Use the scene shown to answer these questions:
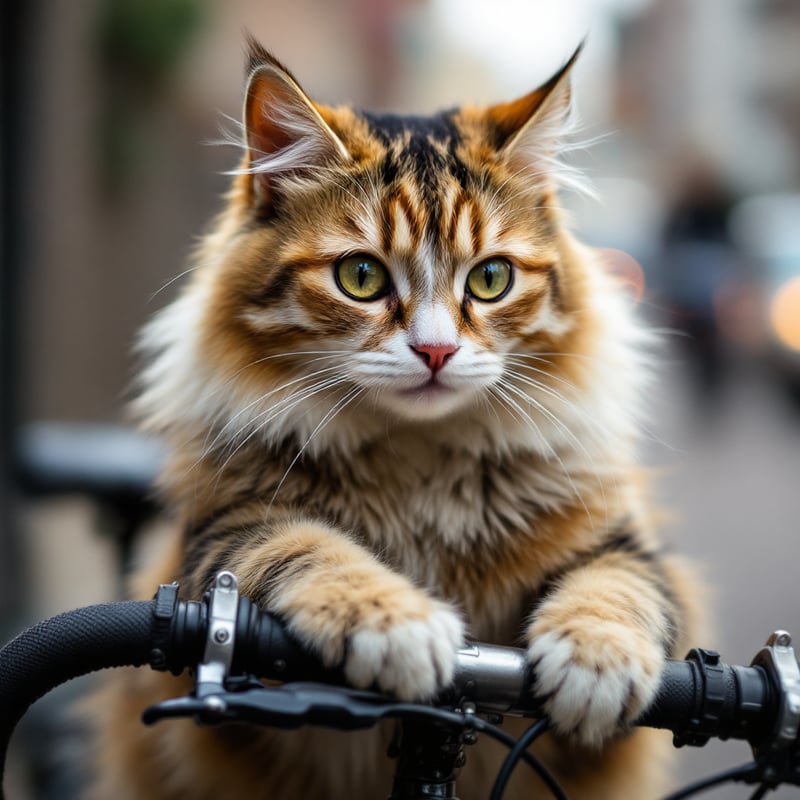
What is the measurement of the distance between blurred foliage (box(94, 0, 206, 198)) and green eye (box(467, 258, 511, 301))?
5971mm

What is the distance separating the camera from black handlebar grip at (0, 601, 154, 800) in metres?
1.04

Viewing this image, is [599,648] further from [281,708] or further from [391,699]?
[281,708]

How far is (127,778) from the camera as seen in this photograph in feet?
6.08

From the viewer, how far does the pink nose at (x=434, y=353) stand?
1.46 metres

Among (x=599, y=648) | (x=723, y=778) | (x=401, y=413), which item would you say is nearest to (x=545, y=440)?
(x=401, y=413)

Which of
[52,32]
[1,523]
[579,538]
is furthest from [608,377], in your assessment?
[52,32]

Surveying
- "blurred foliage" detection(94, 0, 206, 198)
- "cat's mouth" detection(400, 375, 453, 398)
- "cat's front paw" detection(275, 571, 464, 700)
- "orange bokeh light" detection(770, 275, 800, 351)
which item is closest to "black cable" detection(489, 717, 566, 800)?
"cat's front paw" detection(275, 571, 464, 700)

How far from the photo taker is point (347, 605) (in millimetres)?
1191

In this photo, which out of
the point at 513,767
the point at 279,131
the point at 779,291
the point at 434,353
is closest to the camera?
the point at 513,767

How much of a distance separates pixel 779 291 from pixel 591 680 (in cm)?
888

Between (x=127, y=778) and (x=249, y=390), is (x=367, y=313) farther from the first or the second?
(x=127, y=778)

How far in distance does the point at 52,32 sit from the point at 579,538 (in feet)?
16.8

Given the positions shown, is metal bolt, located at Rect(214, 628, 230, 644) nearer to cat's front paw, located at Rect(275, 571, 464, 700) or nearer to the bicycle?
the bicycle

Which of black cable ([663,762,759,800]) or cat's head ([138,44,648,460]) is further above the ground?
cat's head ([138,44,648,460])
